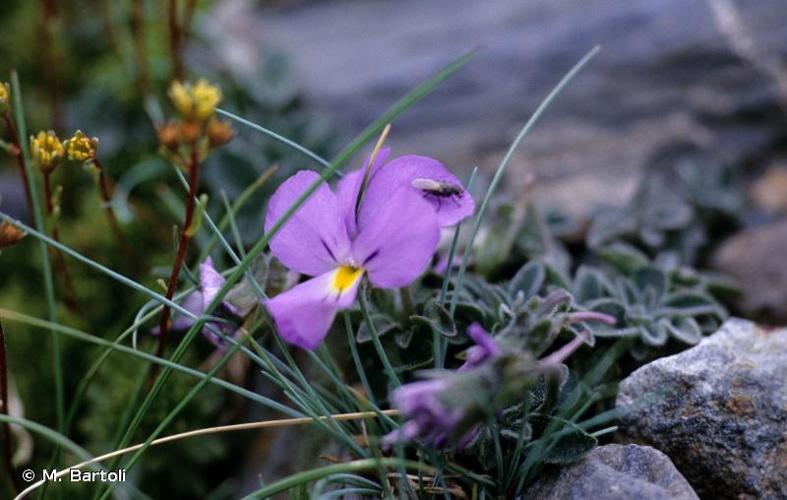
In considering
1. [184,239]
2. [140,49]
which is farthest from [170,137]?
[140,49]

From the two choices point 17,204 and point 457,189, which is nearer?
point 457,189

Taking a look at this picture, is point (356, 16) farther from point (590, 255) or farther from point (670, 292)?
point (670, 292)

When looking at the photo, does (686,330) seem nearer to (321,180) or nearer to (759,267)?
(759,267)

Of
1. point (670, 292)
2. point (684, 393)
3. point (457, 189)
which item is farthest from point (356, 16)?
point (684, 393)

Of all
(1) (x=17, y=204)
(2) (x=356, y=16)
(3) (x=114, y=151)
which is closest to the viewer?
(1) (x=17, y=204)

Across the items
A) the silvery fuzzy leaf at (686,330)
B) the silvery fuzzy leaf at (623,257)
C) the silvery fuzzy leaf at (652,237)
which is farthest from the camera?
the silvery fuzzy leaf at (652,237)

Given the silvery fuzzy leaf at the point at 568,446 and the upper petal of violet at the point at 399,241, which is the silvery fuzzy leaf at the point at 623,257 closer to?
the silvery fuzzy leaf at the point at 568,446

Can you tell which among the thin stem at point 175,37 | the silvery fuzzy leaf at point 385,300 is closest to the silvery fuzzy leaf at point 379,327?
the silvery fuzzy leaf at point 385,300
